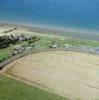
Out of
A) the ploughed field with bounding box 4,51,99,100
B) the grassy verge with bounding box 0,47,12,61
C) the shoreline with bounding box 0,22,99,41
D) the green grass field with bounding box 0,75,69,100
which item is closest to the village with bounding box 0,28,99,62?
the grassy verge with bounding box 0,47,12,61

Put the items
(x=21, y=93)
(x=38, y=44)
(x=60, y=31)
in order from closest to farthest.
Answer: (x=21, y=93) → (x=38, y=44) → (x=60, y=31)

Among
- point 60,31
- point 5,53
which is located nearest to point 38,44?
point 5,53

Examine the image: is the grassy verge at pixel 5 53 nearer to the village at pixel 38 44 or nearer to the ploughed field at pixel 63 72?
the village at pixel 38 44

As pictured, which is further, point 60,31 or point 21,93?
point 60,31

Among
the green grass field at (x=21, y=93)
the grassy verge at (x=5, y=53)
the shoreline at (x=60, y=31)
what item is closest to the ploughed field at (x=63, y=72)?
the green grass field at (x=21, y=93)

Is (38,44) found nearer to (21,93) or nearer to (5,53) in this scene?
(5,53)

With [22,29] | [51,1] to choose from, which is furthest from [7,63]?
[51,1]
